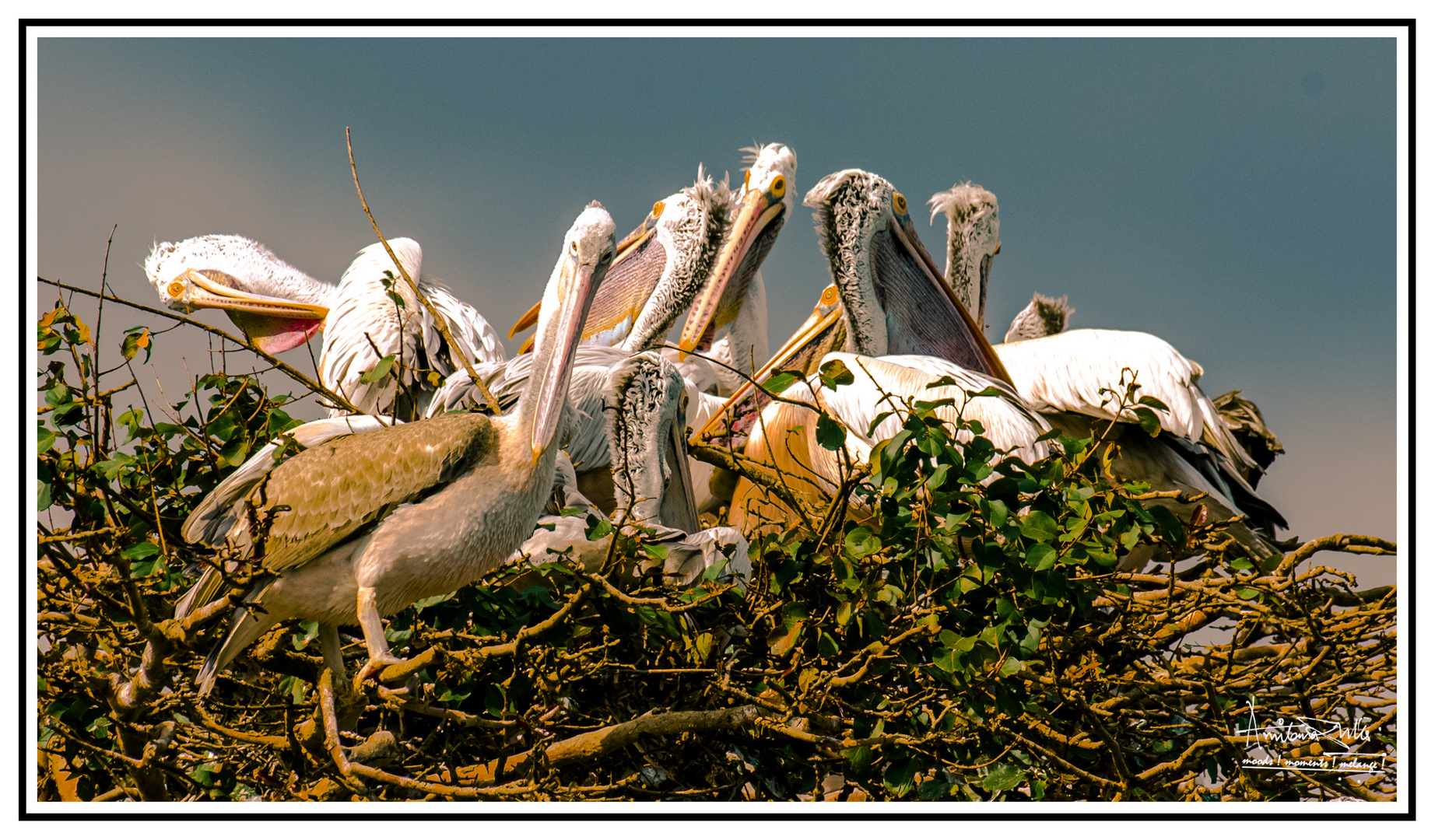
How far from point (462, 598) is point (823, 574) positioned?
71 centimetres

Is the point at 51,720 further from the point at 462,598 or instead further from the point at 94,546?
the point at 462,598

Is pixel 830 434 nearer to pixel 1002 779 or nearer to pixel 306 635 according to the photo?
pixel 1002 779

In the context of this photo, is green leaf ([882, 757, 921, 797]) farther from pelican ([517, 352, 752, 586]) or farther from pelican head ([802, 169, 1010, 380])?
pelican head ([802, 169, 1010, 380])

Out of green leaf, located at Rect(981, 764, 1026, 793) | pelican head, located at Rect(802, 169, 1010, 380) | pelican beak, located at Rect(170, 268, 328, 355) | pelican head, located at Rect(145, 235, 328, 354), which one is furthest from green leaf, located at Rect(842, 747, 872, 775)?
pelican head, located at Rect(145, 235, 328, 354)

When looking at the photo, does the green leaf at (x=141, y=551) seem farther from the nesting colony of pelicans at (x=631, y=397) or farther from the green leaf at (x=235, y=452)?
the green leaf at (x=235, y=452)

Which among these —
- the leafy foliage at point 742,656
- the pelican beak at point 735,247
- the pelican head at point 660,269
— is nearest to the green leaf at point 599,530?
the leafy foliage at point 742,656

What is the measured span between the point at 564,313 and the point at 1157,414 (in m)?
2.99

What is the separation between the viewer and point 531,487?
2123 mm

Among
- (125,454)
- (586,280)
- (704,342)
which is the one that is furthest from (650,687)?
(704,342)

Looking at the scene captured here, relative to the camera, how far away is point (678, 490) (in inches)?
139

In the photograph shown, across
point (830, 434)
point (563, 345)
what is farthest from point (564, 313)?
point (830, 434)
